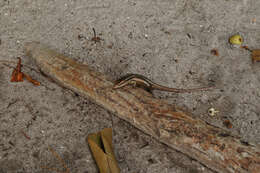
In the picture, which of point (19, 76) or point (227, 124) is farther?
point (19, 76)

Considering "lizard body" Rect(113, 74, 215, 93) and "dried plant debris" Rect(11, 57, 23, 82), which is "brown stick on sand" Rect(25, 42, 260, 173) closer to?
"lizard body" Rect(113, 74, 215, 93)

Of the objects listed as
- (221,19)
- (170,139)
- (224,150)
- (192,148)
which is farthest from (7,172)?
(221,19)

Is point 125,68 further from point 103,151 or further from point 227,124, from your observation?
point 227,124

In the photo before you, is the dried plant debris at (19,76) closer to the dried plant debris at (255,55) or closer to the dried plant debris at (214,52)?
the dried plant debris at (214,52)

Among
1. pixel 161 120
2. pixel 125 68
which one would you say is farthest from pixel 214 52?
pixel 161 120

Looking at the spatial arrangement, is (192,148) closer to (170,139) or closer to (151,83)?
(170,139)
